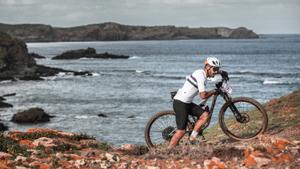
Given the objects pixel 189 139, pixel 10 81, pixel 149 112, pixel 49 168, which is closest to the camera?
pixel 49 168

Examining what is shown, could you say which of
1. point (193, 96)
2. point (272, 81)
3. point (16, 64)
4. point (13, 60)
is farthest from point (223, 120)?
point (16, 64)

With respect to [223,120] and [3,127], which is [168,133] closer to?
[223,120]

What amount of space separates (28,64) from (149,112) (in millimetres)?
57243

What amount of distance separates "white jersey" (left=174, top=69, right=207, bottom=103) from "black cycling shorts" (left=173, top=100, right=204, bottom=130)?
114mm

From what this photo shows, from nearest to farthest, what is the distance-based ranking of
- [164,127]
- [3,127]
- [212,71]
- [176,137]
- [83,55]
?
1. [212,71]
2. [176,137]
3. [164,127]
4. [3,127]
5. [83,55]

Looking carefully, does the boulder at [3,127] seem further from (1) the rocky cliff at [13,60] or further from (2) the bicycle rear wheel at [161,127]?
(1) the rocky cliff at [13,60]

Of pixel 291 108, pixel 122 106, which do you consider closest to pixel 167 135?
pixel 291 108

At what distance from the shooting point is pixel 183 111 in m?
11.3

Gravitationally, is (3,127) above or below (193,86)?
below

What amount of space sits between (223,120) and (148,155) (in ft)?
6.68

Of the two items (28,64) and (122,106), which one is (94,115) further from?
(28,64)

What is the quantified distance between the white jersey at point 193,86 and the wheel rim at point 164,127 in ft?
2.51

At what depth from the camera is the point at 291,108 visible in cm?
1678

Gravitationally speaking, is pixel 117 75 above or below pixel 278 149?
below
